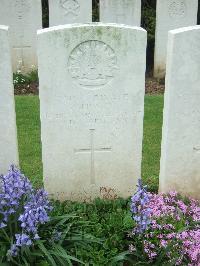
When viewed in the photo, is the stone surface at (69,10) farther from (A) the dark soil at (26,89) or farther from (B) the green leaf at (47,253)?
(B) the green leaf at (47,253)

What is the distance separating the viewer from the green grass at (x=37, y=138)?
18.2 ft

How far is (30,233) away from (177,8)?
8.28 m

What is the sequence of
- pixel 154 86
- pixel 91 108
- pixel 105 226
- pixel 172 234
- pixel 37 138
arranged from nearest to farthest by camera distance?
pixel 172 234 < pixel 105 226 < pixel 91 108 < pixel 37 138 < pixel 154 86

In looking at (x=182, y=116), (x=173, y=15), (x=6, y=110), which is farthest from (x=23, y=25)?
(x=182, y=116)

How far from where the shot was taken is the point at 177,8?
10219 mm

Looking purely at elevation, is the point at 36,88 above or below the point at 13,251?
above

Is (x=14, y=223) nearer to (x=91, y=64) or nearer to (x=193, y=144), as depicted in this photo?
(x=91, y=64)

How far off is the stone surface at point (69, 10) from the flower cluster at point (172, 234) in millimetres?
6595

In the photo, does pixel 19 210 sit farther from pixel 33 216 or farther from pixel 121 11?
pixel 121 11

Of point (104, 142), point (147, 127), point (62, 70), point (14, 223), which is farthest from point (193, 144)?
point (147, 127)

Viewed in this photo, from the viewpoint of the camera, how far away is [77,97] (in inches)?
164

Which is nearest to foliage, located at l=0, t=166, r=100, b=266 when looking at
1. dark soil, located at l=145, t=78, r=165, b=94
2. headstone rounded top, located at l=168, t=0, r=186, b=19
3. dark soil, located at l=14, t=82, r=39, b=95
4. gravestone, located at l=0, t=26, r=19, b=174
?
gravestone, located at l=0, t=26, r=19, b=174

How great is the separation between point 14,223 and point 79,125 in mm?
1257

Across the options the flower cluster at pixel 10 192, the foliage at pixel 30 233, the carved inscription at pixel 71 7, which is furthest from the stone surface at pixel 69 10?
the flower cluster at pixel 10 192
